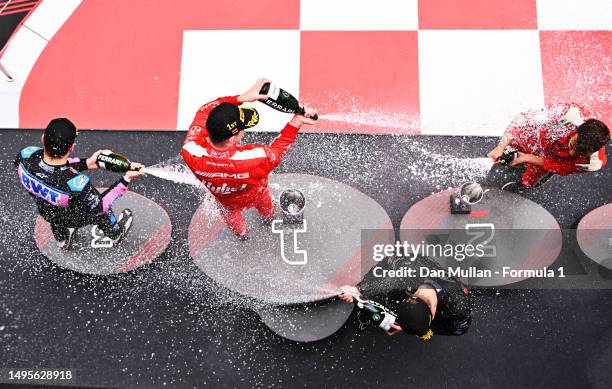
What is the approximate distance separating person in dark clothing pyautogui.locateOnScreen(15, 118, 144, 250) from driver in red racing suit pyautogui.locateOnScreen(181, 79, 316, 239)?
0.55 metres

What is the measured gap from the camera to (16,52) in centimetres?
449

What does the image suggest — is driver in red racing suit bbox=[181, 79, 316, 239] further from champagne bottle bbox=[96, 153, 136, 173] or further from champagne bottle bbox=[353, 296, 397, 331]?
champagne bottle bbox=[353, 296, 397, 331]

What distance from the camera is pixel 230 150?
292 centimetres

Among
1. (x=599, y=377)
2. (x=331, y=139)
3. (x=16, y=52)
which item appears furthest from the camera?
(x=16, y=52)

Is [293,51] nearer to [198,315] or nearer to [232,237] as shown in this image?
[232,237]

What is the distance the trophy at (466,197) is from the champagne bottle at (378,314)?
0.83 m

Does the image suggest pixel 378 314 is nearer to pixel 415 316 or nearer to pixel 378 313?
pixel 378 313

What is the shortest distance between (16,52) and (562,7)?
4.23 metres

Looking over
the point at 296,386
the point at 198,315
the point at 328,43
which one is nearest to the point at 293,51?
the point at 328,43

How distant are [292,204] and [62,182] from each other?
137cm

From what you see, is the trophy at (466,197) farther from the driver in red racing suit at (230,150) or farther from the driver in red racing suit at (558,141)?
the driver in red racing suit at (230,150)

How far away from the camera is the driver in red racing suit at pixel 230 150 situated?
110 inches

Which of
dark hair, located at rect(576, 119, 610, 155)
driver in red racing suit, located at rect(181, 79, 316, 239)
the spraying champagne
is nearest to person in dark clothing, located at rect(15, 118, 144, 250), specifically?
driver in red racing suit, located at rect(181, 79, 316, 239)

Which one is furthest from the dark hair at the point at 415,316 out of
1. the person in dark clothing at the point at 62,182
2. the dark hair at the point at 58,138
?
the dark hair at the point at 58,138
